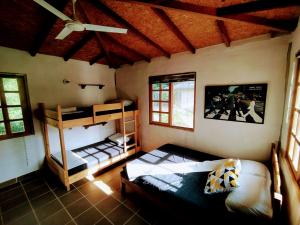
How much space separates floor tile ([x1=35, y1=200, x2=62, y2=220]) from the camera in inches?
83.2

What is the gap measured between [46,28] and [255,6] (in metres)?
2.96

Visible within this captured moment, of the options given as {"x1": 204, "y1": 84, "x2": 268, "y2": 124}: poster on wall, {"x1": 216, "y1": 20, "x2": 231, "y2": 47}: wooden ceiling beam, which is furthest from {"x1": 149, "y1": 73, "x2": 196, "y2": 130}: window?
{"x1": 216, "y1": 20, "x2": 231, "y2": 47}: wooden ceiling beam

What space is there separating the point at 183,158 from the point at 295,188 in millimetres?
1628

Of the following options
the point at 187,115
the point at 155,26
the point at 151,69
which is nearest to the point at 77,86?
the point at 151,69

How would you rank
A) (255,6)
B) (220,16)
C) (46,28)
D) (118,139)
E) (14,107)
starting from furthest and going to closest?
(118,139) → (14,107) → (46,28) → (220,16) → (255,6)

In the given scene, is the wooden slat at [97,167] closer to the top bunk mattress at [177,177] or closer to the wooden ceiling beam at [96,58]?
A: the top bunk mattress at [177,177]

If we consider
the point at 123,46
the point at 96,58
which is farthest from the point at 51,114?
the point at 123,46

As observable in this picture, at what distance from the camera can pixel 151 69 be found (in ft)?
12.1

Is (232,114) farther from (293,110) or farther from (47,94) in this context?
(47,94)

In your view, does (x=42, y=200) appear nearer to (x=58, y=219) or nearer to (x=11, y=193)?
(x=58, y=219)

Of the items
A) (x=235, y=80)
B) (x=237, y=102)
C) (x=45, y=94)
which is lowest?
(x=237, y=102)

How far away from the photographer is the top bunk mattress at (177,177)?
1723 millimetres

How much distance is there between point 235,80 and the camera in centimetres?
254

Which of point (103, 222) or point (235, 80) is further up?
point (235, 80)
